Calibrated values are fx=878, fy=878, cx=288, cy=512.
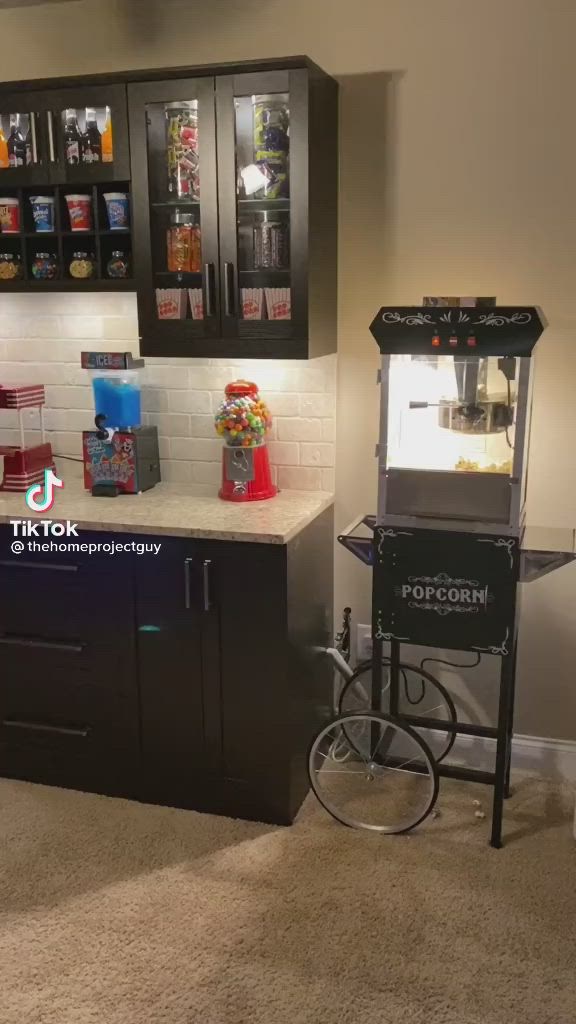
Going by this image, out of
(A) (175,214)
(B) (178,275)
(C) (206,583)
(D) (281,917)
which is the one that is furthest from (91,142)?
(D) (281,917)

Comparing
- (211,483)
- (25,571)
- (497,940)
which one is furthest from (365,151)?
(497,940)

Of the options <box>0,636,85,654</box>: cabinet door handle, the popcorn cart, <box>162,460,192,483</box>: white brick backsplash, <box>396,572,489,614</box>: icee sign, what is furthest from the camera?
<box>162,460,192,483</box>: white brick backsplash

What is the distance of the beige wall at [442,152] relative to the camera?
254 centimetres

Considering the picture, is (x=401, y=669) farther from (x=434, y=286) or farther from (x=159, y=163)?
(x=159, y=163)

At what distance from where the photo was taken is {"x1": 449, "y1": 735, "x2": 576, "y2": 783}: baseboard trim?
2.89 metres

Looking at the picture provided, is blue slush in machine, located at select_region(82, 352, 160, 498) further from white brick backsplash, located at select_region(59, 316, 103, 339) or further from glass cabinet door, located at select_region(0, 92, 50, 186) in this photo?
glass cabinet door, located at select_region(0, 92, 50, 186)

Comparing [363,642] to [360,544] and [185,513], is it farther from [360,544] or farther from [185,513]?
[185,513]

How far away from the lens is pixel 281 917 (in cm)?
226

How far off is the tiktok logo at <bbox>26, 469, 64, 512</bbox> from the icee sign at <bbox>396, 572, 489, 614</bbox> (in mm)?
1157

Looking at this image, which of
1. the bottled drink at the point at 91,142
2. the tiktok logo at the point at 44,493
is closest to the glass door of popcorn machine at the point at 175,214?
the bottled drink at the point at 91,142

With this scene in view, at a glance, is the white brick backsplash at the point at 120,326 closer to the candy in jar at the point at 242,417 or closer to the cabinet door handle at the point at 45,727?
the candy in jar at the point at 242,417

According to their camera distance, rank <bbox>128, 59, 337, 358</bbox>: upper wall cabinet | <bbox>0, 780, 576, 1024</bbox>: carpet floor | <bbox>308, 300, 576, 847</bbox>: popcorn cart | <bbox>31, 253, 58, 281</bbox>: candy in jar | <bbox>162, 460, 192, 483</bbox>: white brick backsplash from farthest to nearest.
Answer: <bbox>162, 460, 192, 483</bbox>: white brick backsplash
<bbox>31, 253, 58, 281</bbox>: candy in jar
<bbox>128, 59, 337, 358</bbox>: upper wall cabinet
<bbox>308, 300, 576, 847</bbox>: popcorn cart
<bbox>0, 780, 576, 1024</bbox>: carpet floor

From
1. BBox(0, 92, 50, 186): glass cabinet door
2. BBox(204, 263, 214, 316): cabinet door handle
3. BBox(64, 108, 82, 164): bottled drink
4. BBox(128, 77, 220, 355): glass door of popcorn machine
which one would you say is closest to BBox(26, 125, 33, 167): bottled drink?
BBox(0, 92, 50, 186): glass cabinet door

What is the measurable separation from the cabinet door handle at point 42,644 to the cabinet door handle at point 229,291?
3.68ft
